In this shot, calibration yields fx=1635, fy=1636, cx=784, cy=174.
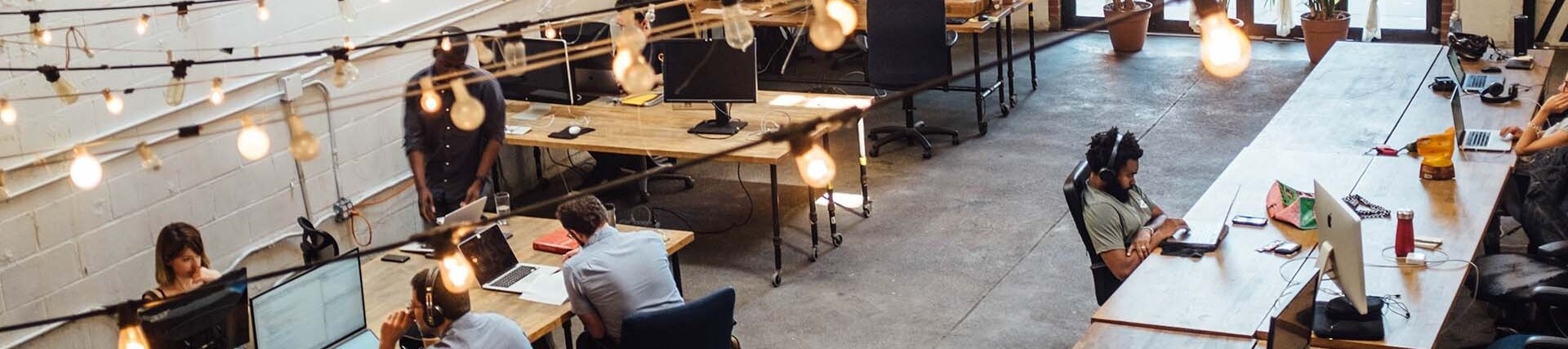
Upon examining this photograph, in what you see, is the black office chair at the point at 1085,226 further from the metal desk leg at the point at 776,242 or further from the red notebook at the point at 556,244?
the red notebook at the point at 556,244

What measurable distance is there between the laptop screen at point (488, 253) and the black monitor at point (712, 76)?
1.91 meters

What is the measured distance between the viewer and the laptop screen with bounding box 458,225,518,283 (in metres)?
5.87

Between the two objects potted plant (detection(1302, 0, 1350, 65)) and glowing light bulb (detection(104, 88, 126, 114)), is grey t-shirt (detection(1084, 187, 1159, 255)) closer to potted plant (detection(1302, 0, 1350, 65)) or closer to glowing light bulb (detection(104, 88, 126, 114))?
glowing light bulb (detection(104, 88, 126, 114))

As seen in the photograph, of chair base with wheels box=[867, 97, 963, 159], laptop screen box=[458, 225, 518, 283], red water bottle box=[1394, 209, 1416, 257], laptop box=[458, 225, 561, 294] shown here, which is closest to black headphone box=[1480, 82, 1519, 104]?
red water bottle box=[1394, 209, 1416, 257]

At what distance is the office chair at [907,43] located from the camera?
9164mm

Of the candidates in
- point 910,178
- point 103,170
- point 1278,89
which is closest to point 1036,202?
point 910,178

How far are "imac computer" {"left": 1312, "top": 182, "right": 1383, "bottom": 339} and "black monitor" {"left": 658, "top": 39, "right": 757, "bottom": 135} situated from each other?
3.33 metres

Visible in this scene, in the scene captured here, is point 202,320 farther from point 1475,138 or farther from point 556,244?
point 1475,138

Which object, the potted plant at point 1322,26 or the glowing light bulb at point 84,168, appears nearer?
the glowing light bulb at point 84,168

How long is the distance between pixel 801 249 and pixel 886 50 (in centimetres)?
190

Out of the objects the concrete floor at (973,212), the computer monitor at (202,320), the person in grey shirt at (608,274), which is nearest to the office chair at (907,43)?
the concrete floor at (973,212)

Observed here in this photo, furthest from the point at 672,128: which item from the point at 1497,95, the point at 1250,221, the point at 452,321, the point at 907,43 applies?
the point at 1497,95

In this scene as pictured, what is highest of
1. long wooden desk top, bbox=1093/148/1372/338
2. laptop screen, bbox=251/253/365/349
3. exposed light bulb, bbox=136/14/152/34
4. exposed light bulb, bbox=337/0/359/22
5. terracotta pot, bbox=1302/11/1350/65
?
exposed light bulb, bbox=136/14/152/34

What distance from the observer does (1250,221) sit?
233 inches
